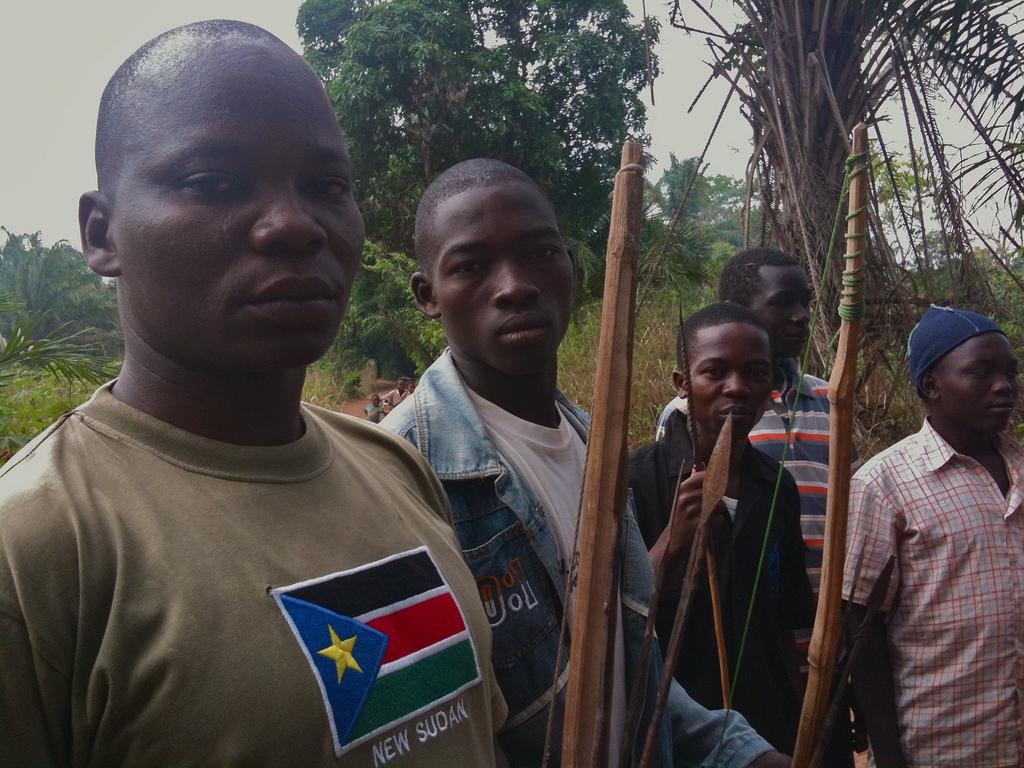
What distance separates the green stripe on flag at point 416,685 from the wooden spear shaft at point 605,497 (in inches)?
5.8

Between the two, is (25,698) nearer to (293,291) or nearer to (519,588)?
(293,291)

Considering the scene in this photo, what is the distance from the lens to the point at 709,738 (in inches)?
55.7

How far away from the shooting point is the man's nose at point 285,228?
3.05ft

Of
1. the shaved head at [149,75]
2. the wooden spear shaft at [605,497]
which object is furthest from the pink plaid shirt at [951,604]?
the shaved head at [149,75]

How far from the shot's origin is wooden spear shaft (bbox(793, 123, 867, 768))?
1189mm

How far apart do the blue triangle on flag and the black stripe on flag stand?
12mm

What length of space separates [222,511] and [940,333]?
7.62ft

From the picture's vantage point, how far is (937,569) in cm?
226

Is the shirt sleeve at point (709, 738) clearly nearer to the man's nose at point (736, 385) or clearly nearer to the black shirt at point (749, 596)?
the black shirt at point (749, 596)

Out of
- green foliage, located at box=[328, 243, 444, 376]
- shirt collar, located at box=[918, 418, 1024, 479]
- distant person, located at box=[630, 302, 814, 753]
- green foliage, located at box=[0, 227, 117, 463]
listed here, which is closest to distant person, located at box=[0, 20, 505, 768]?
distant person, located at box=[630, 302, 814, 753]

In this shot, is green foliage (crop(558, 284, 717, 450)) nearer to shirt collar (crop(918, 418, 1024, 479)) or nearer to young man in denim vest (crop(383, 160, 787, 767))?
shirt collar (crop(918, 418, 1024, 479))

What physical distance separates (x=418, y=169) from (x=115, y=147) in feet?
46.2

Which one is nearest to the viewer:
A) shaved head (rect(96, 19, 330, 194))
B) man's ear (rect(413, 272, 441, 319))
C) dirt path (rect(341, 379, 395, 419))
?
shaved head (rect(96, 19, 330, 194))

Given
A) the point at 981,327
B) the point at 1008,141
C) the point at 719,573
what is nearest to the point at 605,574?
the point at 719,573
